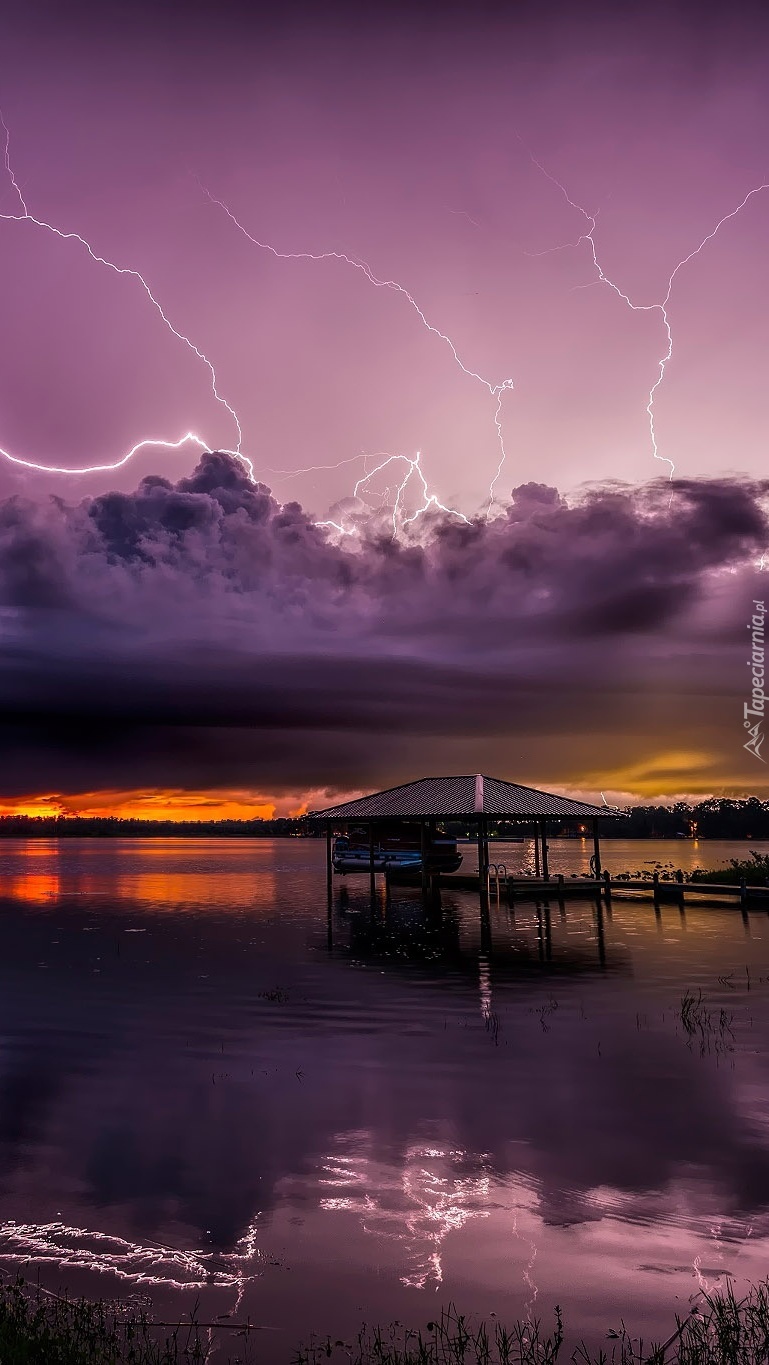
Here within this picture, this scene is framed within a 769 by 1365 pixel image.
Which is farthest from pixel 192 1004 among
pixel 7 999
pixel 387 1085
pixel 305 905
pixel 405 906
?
pixel 305 905

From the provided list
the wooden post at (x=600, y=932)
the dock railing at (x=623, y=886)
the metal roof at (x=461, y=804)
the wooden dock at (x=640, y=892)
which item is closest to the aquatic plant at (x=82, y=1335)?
the wooden post at (x=600, y=932)

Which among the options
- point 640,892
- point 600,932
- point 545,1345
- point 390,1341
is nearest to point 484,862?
point 600,932

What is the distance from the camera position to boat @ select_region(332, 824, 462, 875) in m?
77.9

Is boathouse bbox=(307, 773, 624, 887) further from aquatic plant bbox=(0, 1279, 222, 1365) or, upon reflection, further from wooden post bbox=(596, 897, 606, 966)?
aquatic plant bbox=(0, 1279, 222, 1365)

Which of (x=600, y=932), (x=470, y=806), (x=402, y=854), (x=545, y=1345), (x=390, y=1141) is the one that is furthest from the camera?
(x=402, y=854)

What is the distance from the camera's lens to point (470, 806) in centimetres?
4966

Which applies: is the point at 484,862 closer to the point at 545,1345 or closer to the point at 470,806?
the point at 470,806

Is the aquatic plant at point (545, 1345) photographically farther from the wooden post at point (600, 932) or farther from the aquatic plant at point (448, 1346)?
the wooden post at point (600, 932)

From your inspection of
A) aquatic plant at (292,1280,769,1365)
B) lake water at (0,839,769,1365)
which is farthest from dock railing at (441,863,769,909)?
aquatic plant at (292,1280,769,1365)

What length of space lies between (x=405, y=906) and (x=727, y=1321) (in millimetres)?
52450

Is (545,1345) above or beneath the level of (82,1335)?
beneath

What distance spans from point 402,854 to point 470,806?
29919 mm

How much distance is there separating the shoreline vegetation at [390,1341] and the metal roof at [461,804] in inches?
1582

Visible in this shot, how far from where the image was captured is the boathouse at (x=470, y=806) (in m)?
49.9
